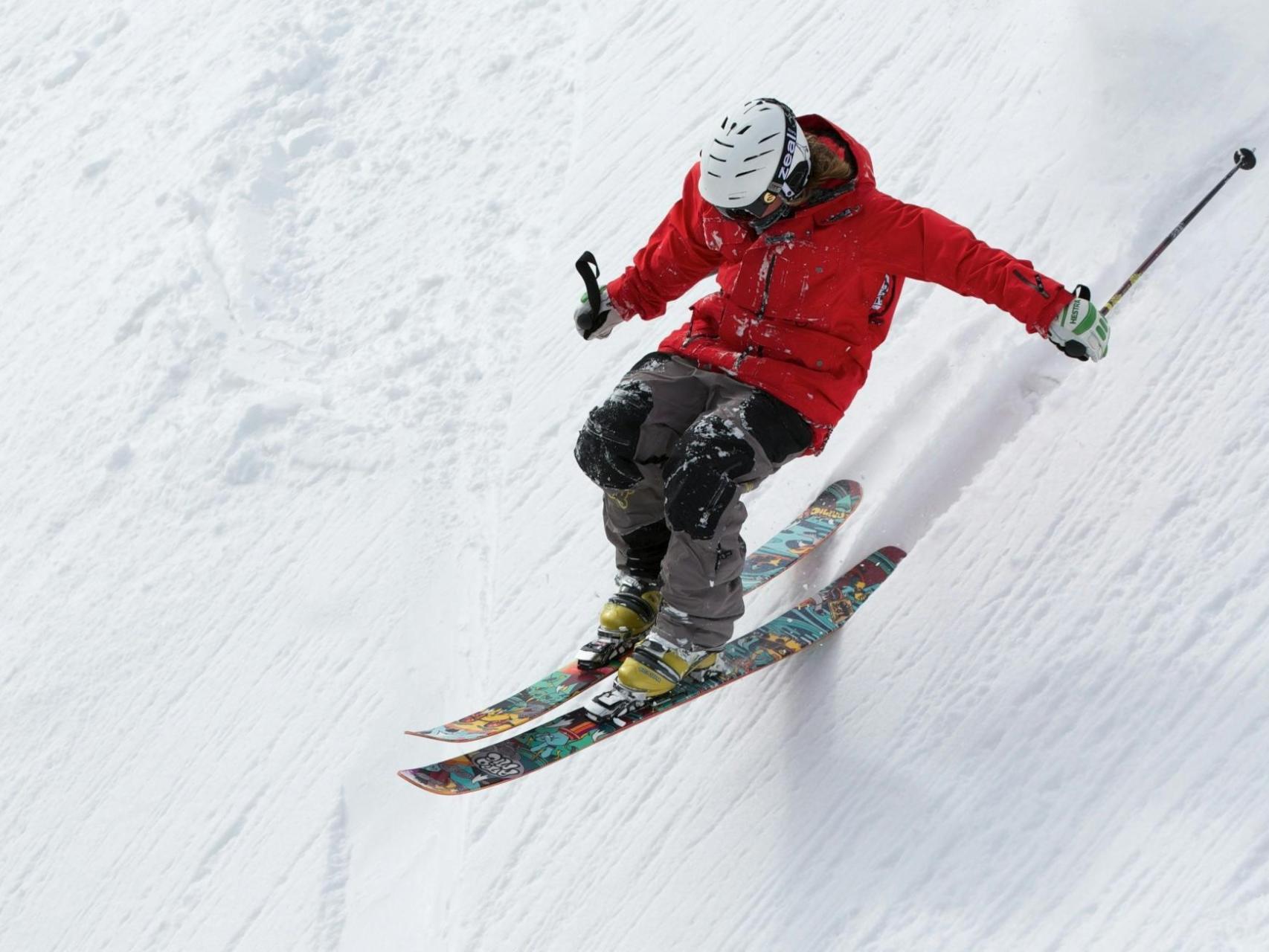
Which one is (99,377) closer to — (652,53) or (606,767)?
(652,53)

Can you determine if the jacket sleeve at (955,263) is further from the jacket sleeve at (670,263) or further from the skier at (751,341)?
the jacket sleeve at (670,263)

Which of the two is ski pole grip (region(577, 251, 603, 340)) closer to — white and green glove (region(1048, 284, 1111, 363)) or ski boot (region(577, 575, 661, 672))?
ski boot (region(577, 575, 661, 672))

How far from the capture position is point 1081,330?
3.73 meters

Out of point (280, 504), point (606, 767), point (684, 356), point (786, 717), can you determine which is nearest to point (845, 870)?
point (786, 717)

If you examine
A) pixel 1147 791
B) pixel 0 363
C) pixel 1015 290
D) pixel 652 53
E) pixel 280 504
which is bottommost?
pixel 0 363

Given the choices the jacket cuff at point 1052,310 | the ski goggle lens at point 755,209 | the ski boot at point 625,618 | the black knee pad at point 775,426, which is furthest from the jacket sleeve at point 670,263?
the jacket cuff at point 1052,310

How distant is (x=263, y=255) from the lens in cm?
861

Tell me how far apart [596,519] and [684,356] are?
5.65 feet

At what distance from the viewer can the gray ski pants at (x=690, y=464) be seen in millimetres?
3865

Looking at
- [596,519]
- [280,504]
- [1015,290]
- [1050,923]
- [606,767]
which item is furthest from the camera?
[280,504]

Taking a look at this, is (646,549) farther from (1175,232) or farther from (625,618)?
(1175,232)

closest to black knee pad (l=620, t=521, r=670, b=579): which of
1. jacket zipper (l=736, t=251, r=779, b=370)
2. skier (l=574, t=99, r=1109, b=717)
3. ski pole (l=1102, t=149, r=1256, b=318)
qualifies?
skier (l=574, t=99, r=1109, b=717)

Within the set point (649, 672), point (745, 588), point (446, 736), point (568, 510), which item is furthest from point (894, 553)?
A: point (568, 510)

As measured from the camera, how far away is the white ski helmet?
381 cm
